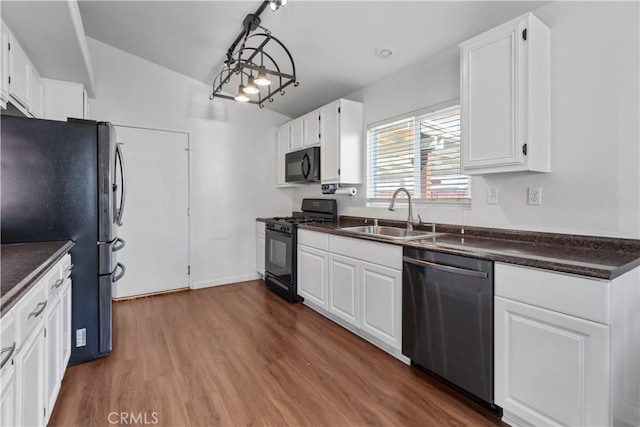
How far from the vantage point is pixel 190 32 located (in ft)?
9.77

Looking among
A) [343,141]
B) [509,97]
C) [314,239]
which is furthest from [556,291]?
[343,141]

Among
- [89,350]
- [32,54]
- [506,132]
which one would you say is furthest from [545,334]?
[32,54]

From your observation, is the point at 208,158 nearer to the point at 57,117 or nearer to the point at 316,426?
the point at 57,117

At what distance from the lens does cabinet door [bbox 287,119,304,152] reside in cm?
397

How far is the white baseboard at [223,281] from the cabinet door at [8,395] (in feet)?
9.86

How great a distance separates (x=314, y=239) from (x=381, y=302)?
1.03 metres

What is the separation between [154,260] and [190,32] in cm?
255

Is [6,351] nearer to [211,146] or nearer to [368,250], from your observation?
[368,250]

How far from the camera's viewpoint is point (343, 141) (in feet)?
10.9

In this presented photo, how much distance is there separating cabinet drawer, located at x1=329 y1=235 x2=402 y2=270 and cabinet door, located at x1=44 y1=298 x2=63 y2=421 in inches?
76.4

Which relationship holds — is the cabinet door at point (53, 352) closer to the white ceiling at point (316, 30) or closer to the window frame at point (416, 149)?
the white ceiling at point (316, 30)

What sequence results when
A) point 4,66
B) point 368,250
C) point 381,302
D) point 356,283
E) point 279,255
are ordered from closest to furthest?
point 4,66, point 381,302, point 368,250, point 356,283, point 279,255

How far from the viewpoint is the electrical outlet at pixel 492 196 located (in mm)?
2230

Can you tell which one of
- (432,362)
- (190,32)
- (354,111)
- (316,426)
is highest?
(190,32)
